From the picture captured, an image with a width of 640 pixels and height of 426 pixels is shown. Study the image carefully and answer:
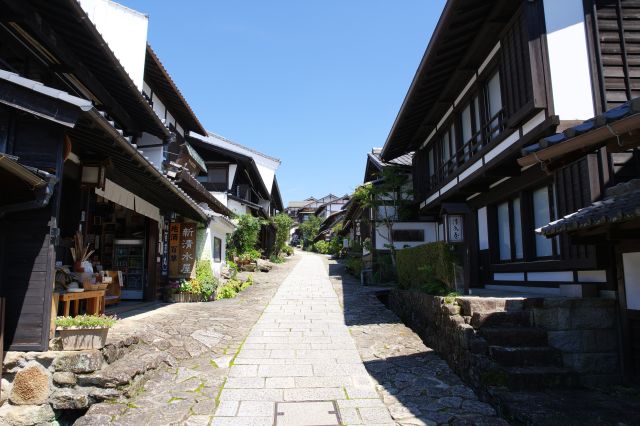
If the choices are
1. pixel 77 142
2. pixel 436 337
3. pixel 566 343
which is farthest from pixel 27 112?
pixel 566 343

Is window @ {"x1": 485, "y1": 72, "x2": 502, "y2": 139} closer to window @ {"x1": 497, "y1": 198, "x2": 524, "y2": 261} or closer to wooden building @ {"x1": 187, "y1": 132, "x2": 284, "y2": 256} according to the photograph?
window @ {"x1": 497, "y1": 198, "x2": 524, "y2": 261}

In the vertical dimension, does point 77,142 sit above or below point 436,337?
above

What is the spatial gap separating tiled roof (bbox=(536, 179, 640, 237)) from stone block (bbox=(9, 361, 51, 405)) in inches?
282

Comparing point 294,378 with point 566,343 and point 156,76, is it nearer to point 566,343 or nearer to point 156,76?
point 566,343

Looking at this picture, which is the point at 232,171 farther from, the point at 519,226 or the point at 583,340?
the point at 583,340

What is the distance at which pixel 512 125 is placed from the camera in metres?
8.86

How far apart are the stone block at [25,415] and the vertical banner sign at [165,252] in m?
8.28

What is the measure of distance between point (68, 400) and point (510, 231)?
10054 mm

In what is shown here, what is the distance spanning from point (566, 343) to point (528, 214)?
410 centimetres

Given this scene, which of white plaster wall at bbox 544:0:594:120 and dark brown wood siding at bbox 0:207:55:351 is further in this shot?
white plaster wall at bbox 544:0:594:120

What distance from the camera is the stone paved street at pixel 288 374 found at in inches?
216

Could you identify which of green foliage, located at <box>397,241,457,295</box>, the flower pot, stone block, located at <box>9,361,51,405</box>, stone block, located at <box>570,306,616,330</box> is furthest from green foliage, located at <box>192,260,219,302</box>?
stone block, located at <box>570,306,616,330</box>

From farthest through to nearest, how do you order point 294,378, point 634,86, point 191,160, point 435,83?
point 191,160 < point 435,83 < point 634,86 < point 294,378

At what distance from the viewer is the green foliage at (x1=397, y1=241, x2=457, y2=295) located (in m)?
9.41
